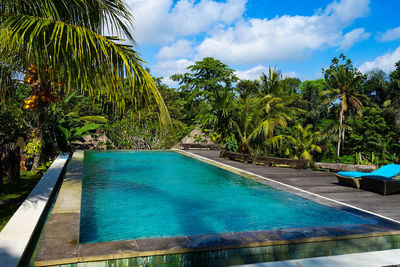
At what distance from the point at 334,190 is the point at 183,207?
3.62m

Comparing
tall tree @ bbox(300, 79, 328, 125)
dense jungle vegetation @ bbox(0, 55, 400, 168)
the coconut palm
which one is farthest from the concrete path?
tall tree @ bbox(300, 79, 328, 125)

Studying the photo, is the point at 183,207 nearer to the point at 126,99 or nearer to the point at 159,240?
the point at 159,240

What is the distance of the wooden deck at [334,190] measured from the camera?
19.6ft

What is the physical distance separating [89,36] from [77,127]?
11136 millimetres

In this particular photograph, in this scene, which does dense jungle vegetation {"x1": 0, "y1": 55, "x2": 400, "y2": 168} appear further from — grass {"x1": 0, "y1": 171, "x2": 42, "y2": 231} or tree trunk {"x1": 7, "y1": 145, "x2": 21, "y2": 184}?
tree trunk {"x1": 7, "y1": 145, "x2": 21, "y2": 184}

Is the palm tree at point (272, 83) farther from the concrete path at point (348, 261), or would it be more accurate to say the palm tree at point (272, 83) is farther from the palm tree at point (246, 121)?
the concrete path at point (348, 261)

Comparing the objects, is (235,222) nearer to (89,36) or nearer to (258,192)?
(258,192)

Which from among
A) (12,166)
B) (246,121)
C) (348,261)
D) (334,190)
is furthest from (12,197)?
(246,121)

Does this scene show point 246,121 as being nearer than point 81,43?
No

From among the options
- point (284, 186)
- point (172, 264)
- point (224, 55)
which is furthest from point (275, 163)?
point (224, 55)

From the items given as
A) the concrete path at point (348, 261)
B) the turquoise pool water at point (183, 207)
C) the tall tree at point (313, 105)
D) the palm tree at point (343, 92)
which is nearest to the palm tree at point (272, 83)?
the palm tree at point (343, 92)

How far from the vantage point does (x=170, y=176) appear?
10.5 meters

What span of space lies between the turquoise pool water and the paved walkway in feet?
2.34

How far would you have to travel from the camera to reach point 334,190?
7566 millimetres
